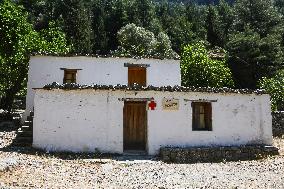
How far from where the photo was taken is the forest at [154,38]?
23.3 meters

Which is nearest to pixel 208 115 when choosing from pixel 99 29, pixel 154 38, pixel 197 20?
pixel 154 38

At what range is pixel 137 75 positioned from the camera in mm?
19562

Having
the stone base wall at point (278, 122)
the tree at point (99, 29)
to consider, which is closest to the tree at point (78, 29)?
the tree at point (99, 29)

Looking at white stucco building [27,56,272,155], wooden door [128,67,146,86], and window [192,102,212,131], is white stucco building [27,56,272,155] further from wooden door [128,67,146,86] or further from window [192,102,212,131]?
wooden door [128,67,146,86]

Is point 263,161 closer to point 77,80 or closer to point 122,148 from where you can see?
point 122,148

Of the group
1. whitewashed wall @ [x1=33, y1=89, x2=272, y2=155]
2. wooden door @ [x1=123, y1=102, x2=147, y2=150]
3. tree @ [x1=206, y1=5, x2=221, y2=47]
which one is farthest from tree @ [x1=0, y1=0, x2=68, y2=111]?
tree @ [x1=206, y1=5, x2=221, y2=47]

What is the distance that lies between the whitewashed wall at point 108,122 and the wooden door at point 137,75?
4712 mm

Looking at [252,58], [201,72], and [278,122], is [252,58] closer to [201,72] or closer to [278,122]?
[201,72]

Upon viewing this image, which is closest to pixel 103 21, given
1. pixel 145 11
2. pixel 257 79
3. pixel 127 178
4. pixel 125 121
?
pixel 145 11

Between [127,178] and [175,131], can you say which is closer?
[127,178]

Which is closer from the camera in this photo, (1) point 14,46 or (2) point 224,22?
(1) point 14,46

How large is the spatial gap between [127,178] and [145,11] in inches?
2219

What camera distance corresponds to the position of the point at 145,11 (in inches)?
2530

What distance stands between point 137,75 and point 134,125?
14.8ft
